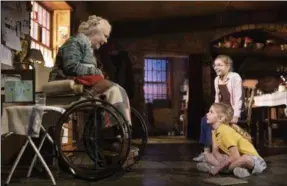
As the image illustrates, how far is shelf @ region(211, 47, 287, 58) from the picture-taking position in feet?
29.3

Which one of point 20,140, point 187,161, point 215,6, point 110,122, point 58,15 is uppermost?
point 215,6

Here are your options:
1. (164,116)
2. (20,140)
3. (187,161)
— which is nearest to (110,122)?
(20,140)

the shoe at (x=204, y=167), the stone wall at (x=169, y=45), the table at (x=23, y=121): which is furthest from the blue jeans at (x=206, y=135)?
the stone wall at (x=169, y=45)

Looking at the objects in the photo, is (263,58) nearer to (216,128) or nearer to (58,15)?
(58,15)

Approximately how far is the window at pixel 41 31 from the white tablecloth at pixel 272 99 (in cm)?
346

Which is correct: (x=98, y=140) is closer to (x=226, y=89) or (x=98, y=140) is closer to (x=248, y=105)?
(x=226, y=89)

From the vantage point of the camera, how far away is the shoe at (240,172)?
10.4ft

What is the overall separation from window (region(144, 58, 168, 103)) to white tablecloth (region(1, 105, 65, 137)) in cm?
944

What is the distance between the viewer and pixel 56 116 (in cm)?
303

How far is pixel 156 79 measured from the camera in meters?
12.4

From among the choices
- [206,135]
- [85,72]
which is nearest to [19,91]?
[85,72]

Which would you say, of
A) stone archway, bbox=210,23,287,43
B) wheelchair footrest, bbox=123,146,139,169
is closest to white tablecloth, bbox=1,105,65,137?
wheelchair footrest, bbox=123,146,139,169

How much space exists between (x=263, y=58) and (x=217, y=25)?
1.32 m

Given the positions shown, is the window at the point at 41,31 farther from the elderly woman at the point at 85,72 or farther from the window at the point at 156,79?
the window at the point at 156,79
